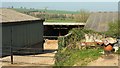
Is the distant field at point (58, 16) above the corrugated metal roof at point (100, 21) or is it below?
below

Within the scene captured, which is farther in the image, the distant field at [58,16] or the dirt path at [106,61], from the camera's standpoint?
the distant field at [58,16]

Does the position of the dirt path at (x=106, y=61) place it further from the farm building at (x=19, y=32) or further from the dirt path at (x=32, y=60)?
the farm building at (x=19, y=32)

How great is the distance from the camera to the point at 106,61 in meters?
8.66

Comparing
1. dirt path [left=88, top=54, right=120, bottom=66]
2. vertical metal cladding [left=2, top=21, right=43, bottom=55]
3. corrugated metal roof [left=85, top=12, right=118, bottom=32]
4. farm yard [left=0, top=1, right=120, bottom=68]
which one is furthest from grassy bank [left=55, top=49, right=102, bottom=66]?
corrugated metal roof [left=85, top=12, right=118, bottom=32]

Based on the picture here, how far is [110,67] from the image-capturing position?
8008mm

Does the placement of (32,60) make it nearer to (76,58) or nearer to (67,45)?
(67,45)

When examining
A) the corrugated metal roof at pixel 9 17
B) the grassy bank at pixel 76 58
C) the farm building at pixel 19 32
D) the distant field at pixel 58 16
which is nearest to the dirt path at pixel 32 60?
the grassy bank at pixel 76 58

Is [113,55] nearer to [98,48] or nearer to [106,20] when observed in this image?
[98,48]

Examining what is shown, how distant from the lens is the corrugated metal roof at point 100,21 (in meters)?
19.4

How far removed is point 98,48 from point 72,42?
188cm

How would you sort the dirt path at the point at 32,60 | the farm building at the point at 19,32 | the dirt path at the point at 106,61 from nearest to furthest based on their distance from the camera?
the dirt path at the point at 106,61 → the dirt path at the point at 32,60 → the farm building at the point at 19,32


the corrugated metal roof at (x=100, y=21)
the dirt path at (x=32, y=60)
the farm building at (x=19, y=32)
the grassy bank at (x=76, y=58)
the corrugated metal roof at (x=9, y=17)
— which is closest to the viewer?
the grassy bank at (x=76, y=58)

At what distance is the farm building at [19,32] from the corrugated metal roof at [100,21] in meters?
3.73

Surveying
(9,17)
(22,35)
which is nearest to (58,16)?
(22,35)
